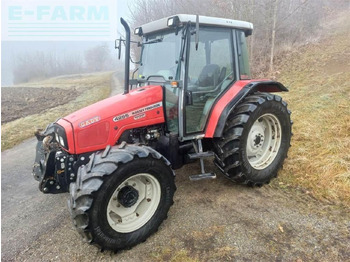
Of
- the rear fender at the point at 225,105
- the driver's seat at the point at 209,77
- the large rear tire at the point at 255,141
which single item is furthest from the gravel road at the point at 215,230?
the driver's seat at the point at 209,77

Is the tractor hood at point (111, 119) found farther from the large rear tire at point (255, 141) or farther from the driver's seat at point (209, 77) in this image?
the large rear tire at point (255, 141)

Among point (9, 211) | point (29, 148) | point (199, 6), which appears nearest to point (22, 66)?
point (199, 6)

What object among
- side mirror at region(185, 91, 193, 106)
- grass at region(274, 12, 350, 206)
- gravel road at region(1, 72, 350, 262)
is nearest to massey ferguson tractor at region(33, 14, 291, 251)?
side mirror at region(185, 91, 193, 106)

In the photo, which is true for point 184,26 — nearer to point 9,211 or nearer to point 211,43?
point 211,43

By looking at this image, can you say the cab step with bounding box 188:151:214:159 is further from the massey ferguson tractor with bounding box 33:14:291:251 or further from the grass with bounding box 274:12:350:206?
the grass with bounding box 274:12:350:206

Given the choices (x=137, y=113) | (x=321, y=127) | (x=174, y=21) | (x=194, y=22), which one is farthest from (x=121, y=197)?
(x=321, y=127)

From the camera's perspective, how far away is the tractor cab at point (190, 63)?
9.64ft

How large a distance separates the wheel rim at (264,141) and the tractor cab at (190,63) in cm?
69

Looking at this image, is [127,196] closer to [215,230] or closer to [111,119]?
[111,119]

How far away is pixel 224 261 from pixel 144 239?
0.77m

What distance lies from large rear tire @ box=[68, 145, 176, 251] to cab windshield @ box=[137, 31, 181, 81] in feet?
3.59

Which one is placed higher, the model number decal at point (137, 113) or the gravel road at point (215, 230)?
the model number decal at point (137, 113)

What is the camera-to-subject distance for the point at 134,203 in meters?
2.54

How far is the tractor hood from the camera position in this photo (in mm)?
2602
